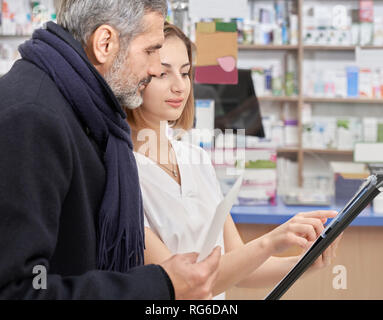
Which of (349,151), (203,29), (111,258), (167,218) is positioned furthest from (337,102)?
(111,258)

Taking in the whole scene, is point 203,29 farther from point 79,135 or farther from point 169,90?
point 79,135

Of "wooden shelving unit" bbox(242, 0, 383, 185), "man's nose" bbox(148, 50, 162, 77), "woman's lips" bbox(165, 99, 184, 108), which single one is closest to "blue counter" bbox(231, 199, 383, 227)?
"woman's lips" bbox(165, 99, 184, 108)

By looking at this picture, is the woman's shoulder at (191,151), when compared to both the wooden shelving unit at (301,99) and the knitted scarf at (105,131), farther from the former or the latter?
the wooden shelving unit at (301,99)

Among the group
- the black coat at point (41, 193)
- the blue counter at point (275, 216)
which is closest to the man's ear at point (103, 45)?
the black coat at point (41, 193)

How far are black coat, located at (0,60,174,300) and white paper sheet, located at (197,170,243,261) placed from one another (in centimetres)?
8

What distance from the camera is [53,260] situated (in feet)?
3.02

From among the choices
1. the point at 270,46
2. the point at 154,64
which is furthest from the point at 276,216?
the point at 270,46

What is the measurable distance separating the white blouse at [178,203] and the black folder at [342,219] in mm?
312

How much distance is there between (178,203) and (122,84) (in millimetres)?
414

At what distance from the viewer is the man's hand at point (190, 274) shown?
0.84 metres

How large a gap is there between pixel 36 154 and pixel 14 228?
0.36 ft

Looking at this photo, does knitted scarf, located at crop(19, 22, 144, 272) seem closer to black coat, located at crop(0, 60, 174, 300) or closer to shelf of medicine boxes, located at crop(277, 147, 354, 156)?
black coat, located at crop(0, 60, 174, 300)

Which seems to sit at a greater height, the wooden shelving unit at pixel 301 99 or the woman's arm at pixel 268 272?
the wooden shelving unit at pixel 301 99

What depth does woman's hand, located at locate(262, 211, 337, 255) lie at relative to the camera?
3.60 feet
